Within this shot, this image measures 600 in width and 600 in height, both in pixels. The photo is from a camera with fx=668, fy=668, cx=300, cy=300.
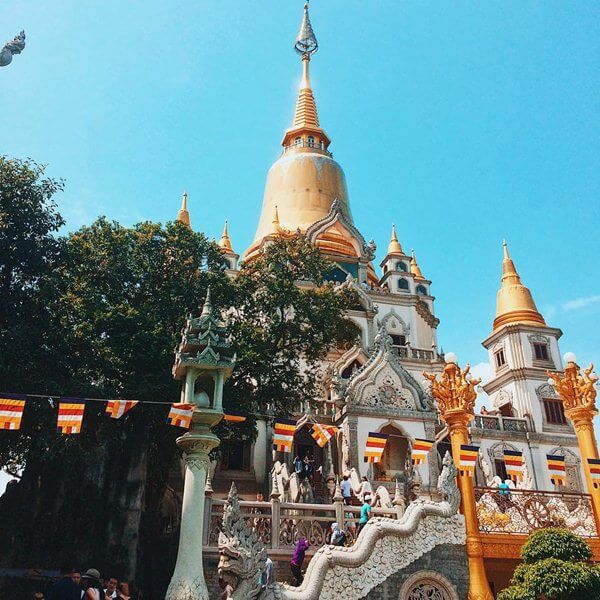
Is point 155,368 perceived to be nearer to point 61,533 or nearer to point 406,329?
point 61,533

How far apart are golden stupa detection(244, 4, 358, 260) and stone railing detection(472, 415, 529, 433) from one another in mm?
12222

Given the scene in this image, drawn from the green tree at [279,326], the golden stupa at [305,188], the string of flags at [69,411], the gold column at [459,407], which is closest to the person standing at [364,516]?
the gold column at [459,407]

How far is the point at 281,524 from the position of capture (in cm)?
1551

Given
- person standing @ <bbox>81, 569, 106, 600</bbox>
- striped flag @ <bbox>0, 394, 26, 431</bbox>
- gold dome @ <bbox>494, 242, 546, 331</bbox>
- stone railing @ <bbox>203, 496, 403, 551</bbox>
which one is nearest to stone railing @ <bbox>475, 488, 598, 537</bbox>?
stone railing @ <bbox>203, 496, 403, 551</bbox>

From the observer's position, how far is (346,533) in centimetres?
1567

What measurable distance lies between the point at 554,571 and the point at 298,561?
5.36 m

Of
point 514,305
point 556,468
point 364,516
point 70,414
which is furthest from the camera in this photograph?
point 514,305

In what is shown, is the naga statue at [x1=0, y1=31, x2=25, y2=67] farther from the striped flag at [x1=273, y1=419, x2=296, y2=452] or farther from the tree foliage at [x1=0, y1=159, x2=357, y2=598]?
the striped flag at [x1=273, y1=419, x2=296, y2=452]

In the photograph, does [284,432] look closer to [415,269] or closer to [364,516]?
[364,516]

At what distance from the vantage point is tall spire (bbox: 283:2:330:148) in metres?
51.2

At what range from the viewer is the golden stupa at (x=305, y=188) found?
42.1 meters

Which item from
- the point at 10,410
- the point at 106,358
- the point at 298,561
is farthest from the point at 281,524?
the point at 106,358

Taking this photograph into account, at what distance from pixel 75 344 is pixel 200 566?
31.2 ft

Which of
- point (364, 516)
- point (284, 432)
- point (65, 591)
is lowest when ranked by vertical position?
point (65, 591)
